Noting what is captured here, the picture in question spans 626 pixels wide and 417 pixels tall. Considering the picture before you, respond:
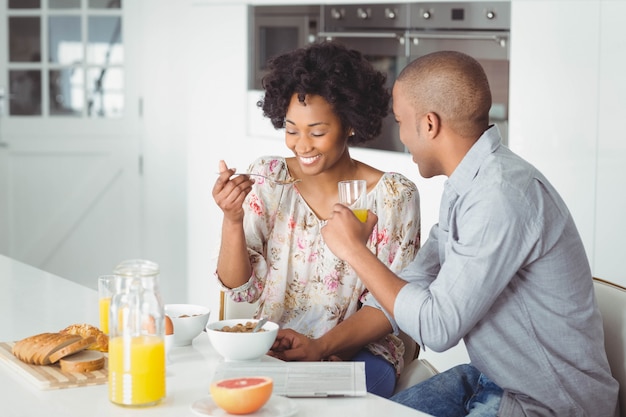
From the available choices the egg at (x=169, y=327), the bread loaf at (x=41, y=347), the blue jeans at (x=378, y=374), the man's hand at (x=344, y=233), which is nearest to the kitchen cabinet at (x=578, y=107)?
the blue jeans at (x=378, y=374)

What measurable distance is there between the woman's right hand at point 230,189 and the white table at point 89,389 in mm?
372

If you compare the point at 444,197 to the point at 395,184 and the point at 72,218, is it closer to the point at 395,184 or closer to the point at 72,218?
the point at 395,184

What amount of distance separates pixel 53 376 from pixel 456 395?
773 millimetres

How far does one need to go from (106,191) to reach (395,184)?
3.40 meters

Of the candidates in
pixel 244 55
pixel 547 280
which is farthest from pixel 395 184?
pixel 244 55

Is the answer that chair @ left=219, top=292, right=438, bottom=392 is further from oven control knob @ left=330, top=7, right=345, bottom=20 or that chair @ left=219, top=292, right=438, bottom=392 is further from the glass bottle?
oven control knob @ left=330, top=7, right=345, bottom=20

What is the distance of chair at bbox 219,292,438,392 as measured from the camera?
2.21 m

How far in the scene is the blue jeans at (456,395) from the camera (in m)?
1.81

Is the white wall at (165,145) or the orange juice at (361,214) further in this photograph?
the white wall at (165,145)

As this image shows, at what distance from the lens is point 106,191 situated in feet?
18.1

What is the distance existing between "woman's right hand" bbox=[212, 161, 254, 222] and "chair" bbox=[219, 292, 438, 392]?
1.00 ft

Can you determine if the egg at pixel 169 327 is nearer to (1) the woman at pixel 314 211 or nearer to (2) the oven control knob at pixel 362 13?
(1) the woman at pixel 314 211

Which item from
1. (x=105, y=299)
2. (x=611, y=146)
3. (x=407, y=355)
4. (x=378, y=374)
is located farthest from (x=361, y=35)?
(x=105, y=299)

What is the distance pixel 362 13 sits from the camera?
418 centimetres
